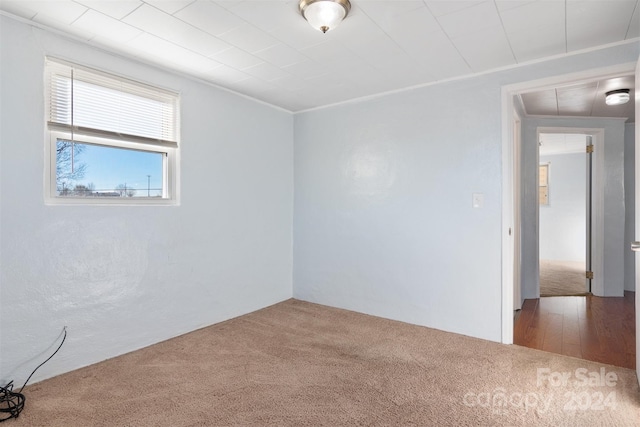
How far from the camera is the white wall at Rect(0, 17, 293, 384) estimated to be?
217 cm

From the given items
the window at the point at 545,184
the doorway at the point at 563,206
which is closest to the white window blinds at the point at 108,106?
the doorway at the point at 563,206

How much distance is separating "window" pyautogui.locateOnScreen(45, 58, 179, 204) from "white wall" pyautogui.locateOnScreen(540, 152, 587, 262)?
7.63 metres

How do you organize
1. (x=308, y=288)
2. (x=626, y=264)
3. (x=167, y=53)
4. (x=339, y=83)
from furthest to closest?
(x=626, y=264)
(x=308, y=288)
(x=339, y=83)
(x=167, y=53)

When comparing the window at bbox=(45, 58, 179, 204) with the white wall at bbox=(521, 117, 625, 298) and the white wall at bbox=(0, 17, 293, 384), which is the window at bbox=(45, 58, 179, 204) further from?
the white wall at bbox=(521, 117, 625, 298)

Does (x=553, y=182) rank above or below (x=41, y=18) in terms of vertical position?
below

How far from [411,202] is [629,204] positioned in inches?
141

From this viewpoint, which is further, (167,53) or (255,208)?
(255,208)

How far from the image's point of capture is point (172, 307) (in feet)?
9.85

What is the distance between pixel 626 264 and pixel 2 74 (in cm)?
695

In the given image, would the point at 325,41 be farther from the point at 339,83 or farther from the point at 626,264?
the point at 626,264

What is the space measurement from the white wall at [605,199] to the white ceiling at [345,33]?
6.71 ft

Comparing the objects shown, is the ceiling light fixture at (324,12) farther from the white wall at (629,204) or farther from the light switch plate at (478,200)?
the white wall at (629,204)

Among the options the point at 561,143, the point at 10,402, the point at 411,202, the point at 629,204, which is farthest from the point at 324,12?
the point at 561,143

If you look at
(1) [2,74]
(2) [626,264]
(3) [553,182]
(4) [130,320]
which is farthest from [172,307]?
(3) [553,182]
